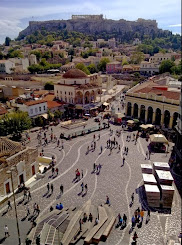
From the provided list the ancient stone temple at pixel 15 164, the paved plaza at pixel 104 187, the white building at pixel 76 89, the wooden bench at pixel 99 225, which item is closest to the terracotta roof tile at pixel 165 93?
the paved plaza at pixel 104 187

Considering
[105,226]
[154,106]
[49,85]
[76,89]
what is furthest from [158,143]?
[49,85]

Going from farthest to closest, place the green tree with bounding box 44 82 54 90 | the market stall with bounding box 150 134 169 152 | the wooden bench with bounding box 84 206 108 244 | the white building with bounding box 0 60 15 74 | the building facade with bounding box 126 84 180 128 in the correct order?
the white building with bounding box 0 60 15 74 < the green tree with bounding box 44 82 54 90 < the building facade with bounding box 126 84 180 128 < the market stall with bounding box 150 134 169 152 < the wooden bench with bounding box 84 206 108 244

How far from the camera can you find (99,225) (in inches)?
583

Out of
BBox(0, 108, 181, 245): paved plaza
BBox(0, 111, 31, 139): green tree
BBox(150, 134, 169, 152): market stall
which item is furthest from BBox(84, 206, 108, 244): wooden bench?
BBox(0, 111, 31, 139): green tree

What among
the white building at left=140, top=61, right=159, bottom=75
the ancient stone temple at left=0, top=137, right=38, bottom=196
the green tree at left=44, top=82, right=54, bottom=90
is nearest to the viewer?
the ancient stone temple at left=0, top=137, right=38, bottom=196

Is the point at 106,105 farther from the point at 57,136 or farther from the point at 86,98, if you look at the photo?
the point at 57,136

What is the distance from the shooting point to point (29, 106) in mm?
36938

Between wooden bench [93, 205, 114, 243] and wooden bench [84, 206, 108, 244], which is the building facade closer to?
wooden bench [93, 205, 114, 243]

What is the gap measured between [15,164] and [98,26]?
182806 mm

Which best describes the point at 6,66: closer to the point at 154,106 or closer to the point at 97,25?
the point at 154,106

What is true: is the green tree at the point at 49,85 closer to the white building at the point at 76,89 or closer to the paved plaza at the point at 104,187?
the white building at the point at 76,89

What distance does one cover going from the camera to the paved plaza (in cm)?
1475

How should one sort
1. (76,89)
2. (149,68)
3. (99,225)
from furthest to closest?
(149,68), (76,89), (99,225)

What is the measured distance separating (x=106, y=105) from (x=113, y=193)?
28.3 meters
